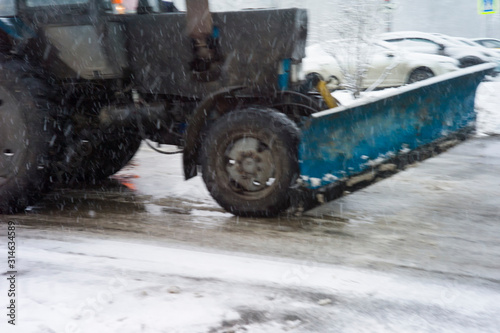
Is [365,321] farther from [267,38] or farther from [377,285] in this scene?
[267,38]

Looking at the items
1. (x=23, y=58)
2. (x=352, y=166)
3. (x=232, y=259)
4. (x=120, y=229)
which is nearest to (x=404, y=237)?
(x=352, y=166)

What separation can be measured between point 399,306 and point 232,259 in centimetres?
116

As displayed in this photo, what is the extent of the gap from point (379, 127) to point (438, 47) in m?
13.1

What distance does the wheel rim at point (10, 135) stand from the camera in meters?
4.70

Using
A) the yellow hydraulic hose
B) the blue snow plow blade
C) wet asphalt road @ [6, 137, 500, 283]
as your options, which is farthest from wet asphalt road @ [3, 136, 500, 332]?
the yellow hydraulic hose

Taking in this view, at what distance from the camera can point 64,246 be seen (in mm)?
4012

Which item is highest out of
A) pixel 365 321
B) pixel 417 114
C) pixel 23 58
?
pixel 23 58

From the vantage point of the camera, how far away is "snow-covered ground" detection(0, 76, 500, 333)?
278 centimetres

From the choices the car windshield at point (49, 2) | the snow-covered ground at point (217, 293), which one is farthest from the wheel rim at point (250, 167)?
the car windshield at point (49, 2)

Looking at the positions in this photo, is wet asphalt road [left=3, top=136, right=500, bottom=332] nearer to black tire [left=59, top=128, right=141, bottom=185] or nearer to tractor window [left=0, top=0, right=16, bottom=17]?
black tire [left=59, top=128, right=141, bottom=185]

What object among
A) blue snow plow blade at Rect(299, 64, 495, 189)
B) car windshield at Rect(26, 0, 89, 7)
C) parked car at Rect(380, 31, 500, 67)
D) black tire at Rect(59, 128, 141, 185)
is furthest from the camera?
parked car at Rect(380, 31, 500, 67)

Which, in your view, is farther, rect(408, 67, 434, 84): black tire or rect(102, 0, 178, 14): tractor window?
rect(408, 67, 434, 84): black tire

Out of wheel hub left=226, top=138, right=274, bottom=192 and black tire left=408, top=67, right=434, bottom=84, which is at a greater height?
black tire left=408, top=67, right=434, bottom=84

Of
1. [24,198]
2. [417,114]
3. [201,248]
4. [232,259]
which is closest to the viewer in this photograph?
[232,259]
